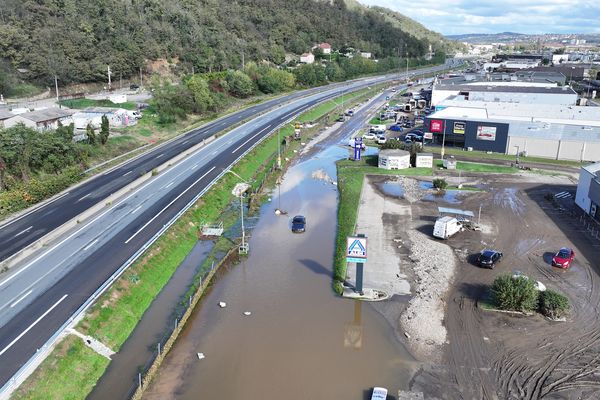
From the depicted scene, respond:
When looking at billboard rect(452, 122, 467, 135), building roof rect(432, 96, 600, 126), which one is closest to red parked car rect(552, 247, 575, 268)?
billboard rect(452, 122, 467, 135)

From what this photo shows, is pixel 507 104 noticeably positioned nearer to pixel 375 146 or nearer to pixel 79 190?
pixel 375 146

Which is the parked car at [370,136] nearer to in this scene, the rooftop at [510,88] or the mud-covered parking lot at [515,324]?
the rooftop at [510,88]

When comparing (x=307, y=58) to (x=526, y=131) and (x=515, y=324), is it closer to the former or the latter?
(x=526, y=131)

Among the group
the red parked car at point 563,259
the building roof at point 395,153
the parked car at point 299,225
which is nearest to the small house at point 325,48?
the building roof at point 395,153

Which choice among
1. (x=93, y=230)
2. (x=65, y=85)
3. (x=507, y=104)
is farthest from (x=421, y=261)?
(x=65, y=85)

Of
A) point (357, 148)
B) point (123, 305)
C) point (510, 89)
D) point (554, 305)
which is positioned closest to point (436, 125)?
point (357, 148)
